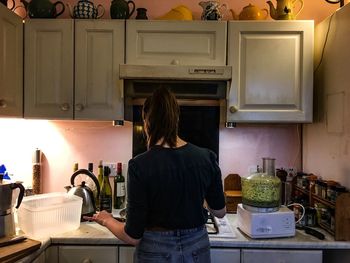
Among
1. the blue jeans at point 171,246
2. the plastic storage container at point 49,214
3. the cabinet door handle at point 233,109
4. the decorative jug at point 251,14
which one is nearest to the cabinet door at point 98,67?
the plastic storage container at point 49,214

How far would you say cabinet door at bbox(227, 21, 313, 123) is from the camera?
1874mm

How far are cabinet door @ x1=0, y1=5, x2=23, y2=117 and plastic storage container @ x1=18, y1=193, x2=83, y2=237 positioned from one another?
517 millimetres

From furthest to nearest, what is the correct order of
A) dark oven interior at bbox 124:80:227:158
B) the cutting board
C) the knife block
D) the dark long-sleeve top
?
dark oven interior at bbox 124:80:227:158
the knife block
the cutting board
the dark long-sleeve top

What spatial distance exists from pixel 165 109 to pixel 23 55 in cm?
116

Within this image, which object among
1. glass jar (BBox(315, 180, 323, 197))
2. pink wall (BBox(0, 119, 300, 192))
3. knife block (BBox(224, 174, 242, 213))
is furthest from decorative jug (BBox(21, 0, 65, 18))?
glass jar (BBox(315, 180, 323, 197))

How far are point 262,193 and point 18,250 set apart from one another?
46.1 inches

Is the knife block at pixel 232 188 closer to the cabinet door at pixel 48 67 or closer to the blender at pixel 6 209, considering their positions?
the cabinet door at pixel 48 67

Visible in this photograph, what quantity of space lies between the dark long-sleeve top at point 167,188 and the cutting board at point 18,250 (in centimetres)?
50

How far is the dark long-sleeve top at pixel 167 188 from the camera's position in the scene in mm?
1188

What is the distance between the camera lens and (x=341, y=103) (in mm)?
1691

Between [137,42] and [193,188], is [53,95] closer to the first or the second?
[137,42]

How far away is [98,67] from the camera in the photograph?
1904 millimetres

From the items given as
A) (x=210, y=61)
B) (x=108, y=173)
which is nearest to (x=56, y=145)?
(x=108, y=173)

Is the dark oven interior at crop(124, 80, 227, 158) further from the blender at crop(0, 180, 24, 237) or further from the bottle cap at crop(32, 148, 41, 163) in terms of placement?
the blender at crop(0, 180, 24, 237)
